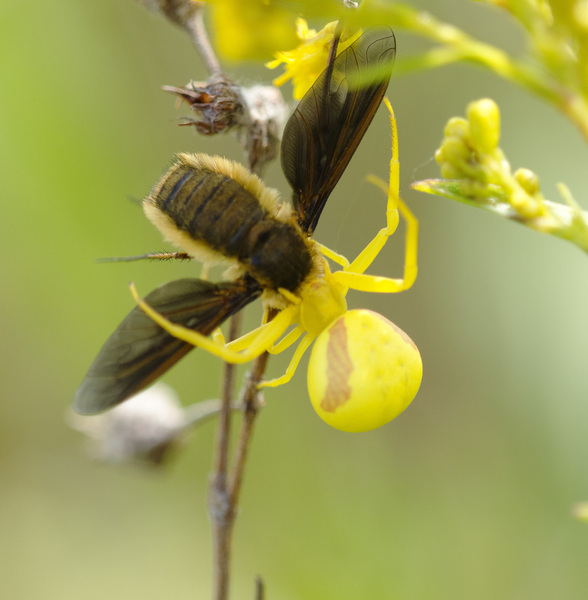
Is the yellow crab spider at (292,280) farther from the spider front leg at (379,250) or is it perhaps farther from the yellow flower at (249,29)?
the yellow flower at (249,29)

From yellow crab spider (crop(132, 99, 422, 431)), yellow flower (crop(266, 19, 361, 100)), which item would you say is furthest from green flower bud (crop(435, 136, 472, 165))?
yellow flower (crop(266, 19, 361, 100))

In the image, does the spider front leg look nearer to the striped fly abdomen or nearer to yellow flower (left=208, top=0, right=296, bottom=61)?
the striped fly abdomen

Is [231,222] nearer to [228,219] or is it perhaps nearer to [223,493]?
[228,219]

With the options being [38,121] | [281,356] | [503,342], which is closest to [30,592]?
[281,356]

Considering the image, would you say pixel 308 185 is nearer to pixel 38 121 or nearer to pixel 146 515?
pixel 38 121

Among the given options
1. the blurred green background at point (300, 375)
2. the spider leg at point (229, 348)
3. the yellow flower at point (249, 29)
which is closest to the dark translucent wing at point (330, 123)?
the spider leg at point (229, 348)

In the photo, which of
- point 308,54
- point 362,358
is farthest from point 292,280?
point 308,54
